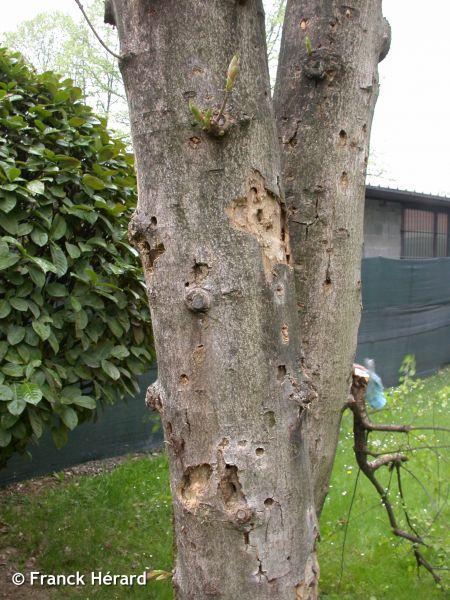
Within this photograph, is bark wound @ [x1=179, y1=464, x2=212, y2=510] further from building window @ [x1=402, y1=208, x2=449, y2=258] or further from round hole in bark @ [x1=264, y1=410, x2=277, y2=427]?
building window @ [x1=402, y1=208, x2=449, y2=258]

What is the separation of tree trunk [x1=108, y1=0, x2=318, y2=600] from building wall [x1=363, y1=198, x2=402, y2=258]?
11.4 metres

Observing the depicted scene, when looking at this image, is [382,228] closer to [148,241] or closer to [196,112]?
[148,241]

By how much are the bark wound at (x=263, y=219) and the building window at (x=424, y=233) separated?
42.0 feet

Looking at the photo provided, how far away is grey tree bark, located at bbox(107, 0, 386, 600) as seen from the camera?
143 centimetres

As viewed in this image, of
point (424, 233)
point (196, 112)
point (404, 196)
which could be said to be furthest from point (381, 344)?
point (196, 112)

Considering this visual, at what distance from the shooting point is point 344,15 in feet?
6.35

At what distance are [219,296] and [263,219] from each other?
0.23 metres

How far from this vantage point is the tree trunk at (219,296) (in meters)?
1.43

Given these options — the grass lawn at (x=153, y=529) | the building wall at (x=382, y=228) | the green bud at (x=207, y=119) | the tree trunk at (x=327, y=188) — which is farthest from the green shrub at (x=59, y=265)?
the building wall at (x=382, y=228)

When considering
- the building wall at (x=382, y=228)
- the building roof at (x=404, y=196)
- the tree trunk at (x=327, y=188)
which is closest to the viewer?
the tree trunk at (x=327, y=188)

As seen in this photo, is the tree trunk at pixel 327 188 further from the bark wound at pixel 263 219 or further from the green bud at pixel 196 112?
the green bud at pixel 196 112

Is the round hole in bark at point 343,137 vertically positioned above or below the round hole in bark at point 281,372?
above

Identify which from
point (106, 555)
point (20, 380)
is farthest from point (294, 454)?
point (106, 555)

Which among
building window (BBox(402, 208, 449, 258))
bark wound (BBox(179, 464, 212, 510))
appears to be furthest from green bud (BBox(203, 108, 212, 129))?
building window (BBox(402, 208, 449, 258))
